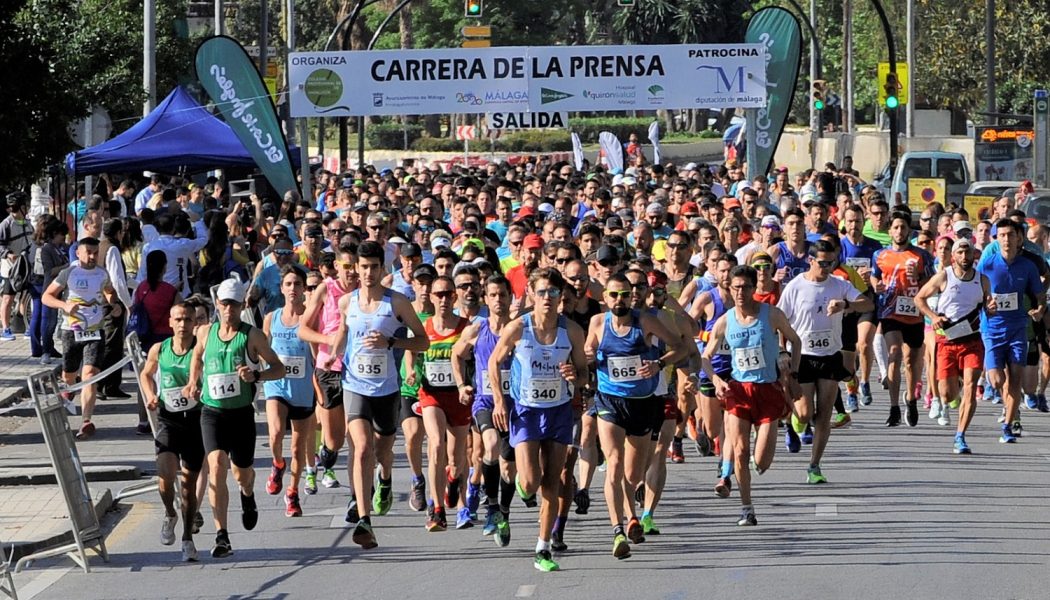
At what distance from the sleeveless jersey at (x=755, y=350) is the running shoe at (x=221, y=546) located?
126 inches

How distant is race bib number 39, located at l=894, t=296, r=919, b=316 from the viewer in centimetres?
1599

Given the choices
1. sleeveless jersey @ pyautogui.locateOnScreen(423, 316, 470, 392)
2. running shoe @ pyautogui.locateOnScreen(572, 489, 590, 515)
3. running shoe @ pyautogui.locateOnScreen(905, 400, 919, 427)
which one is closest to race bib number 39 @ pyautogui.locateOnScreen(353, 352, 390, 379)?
sleeveless jersey @ pyautogui.locateOnScreen(423, 316, 470, 392)

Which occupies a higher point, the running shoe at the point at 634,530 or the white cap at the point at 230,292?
the white cap at the point at 230,292

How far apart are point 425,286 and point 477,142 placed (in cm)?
6483

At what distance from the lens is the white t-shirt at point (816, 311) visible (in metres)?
13.1

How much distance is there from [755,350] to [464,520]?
2055 millimetres

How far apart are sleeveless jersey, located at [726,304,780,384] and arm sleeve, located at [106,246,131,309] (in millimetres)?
6508

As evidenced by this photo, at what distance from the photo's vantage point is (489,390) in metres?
10.9

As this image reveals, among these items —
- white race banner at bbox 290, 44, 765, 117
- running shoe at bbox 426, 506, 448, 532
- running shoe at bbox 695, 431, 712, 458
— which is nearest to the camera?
running shoe at bbox 426, 506, 448, 532

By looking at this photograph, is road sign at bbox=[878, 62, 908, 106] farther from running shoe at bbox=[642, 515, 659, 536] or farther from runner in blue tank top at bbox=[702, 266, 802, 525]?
running shoe at bbox=[642, 515, 659, 536]

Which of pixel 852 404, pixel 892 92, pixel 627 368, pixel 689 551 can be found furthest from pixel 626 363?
pixel 892 92

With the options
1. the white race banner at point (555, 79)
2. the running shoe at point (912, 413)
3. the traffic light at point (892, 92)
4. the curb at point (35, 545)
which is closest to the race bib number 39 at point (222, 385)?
the curb at point (35, 545)

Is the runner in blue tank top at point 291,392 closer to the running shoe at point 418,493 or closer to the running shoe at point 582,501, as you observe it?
the running shoe at point 418,493

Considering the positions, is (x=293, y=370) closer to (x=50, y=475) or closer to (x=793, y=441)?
(x=50, y=475)
